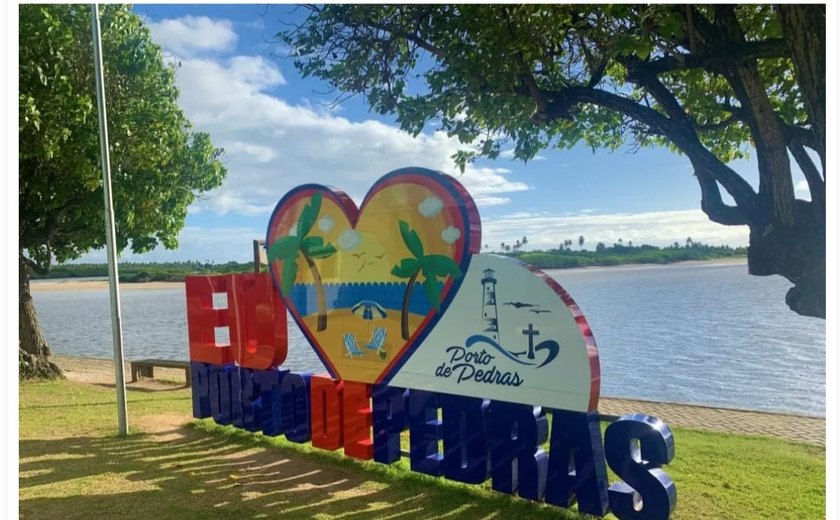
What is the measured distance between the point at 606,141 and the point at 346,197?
294cm

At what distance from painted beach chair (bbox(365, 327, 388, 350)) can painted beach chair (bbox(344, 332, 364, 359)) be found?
0.63 ft

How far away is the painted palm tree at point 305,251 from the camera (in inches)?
261

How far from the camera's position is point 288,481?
6.08 metres

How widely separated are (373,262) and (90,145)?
6.47 meters

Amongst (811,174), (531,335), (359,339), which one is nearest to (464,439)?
(531,335)

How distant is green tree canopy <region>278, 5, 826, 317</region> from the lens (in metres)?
4.24

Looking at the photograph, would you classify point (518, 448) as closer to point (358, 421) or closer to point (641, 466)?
point (641, 466)

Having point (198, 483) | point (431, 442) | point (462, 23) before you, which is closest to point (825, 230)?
point (462, 23)

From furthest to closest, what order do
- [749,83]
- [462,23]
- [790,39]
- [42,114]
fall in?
1. [42,114]
2. [462,23]
3. [749,83]
4. [790,39]

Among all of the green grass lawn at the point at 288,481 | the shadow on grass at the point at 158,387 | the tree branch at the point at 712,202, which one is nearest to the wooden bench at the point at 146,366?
the shadow on grass at the point at 158,387

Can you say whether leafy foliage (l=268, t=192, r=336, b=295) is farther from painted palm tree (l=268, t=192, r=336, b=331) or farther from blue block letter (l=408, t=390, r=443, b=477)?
blue block letter (l=408, t=390, r=443, b=477)

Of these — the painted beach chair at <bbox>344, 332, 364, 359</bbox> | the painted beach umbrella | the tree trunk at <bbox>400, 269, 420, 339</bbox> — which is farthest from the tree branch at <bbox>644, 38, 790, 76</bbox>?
the painted beach chair at <bbox>344, 332, 364, 359</bbox>

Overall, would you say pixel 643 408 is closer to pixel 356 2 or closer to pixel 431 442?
pixel 431 442

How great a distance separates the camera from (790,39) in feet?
13.0
